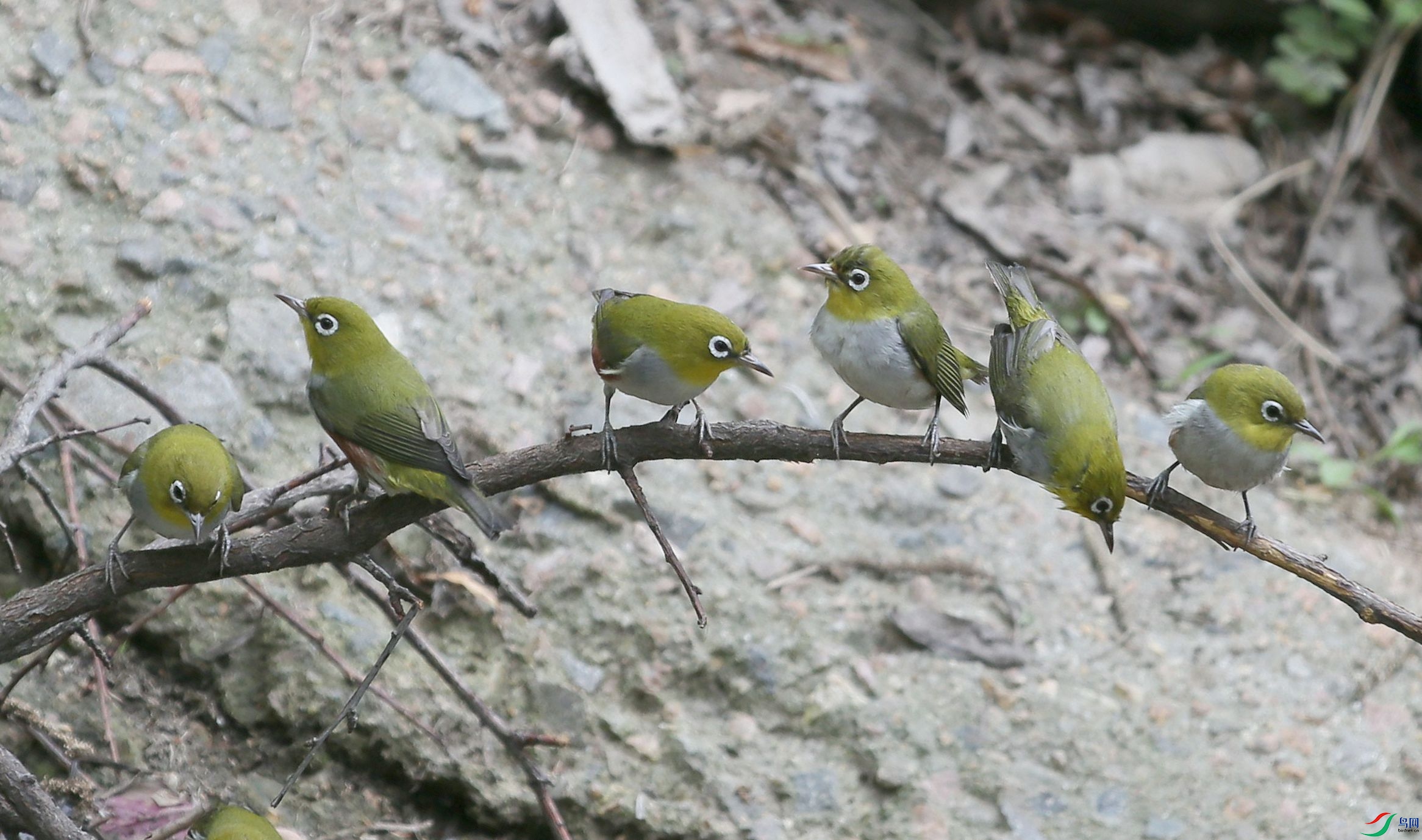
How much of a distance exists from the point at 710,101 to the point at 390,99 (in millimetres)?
1768

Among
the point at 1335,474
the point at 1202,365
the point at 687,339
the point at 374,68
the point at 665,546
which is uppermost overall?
the point at 374,68

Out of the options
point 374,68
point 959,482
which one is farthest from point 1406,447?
point 374,68

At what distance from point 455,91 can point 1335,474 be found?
16.5 ft

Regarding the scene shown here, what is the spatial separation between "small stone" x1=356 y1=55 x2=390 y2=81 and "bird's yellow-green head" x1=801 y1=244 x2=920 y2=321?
3.35 meters

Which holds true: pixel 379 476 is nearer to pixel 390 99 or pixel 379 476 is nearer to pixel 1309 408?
pixel 390 99

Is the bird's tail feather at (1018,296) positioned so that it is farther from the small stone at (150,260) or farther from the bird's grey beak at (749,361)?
the small stone at (150,260)

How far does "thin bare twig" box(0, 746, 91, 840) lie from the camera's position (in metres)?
3.39

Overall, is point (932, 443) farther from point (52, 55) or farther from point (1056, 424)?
point (52, 55)

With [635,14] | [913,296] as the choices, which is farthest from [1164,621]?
[635,14]

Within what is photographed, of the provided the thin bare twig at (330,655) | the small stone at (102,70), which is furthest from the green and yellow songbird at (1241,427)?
the small stone at (102,70)

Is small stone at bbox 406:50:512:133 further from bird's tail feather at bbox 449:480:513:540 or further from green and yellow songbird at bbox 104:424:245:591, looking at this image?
bird's tail feather at bbox 449:480:513:540

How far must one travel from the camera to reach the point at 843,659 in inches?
211

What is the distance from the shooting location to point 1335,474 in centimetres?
676

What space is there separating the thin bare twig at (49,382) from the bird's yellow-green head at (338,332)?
25.2 inches
